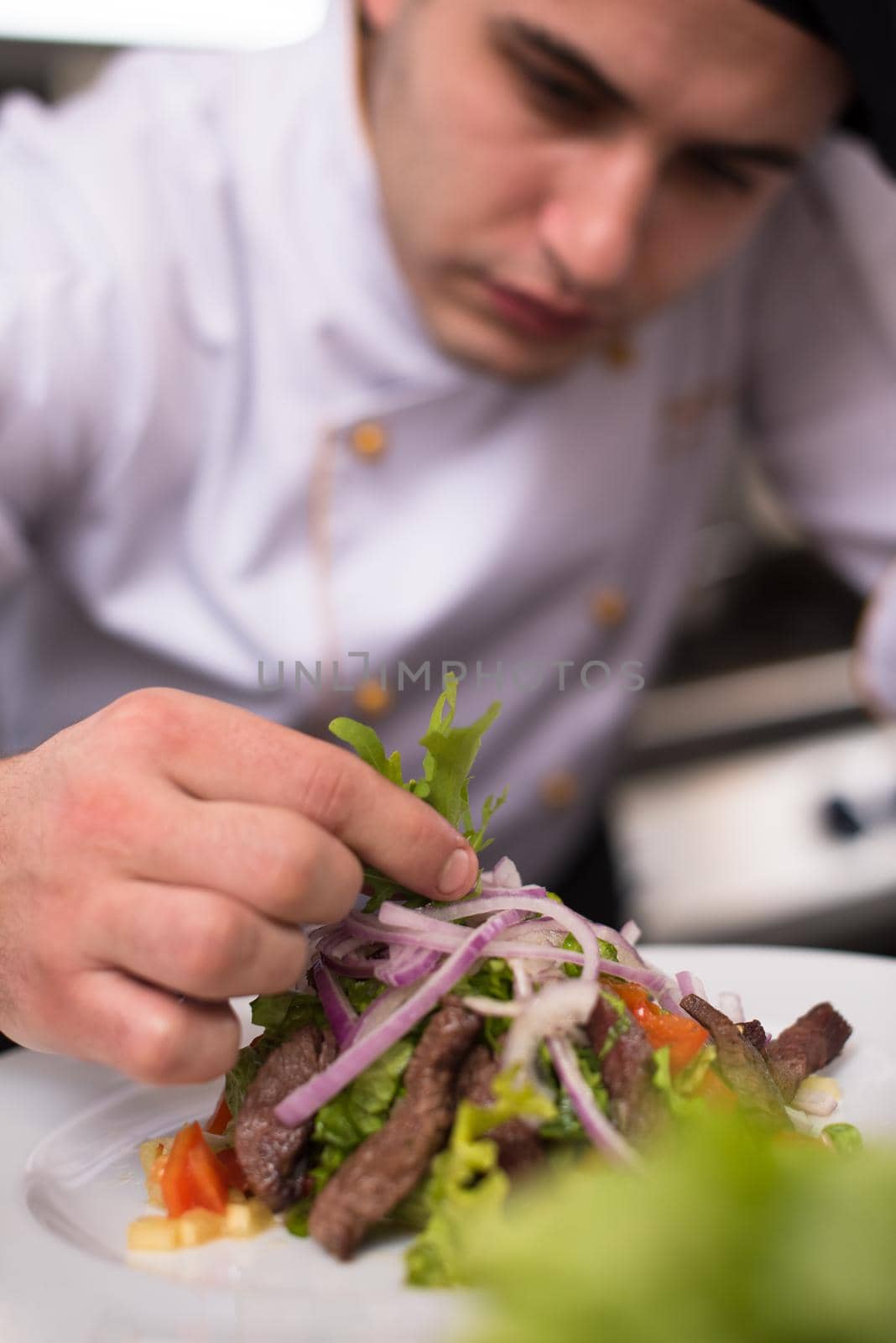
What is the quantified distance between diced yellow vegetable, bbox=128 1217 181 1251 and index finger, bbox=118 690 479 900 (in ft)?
0.76

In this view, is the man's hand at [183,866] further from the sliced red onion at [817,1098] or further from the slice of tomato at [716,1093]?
the sliced red onion at [817,1098]

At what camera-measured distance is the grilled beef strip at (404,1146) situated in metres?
0.70

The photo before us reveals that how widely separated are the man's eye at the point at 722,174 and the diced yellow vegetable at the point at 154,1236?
44.1 inches

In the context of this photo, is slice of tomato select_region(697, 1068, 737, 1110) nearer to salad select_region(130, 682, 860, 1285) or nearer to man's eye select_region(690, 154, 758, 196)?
salad select_region(130, 682, 860, 1285)

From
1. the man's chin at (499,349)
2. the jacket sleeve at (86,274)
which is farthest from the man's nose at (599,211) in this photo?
the jacket sleeve at (86,274)

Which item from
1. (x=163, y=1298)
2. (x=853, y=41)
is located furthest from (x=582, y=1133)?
(x=853, y=41)

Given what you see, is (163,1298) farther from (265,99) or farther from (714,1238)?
(265,99)

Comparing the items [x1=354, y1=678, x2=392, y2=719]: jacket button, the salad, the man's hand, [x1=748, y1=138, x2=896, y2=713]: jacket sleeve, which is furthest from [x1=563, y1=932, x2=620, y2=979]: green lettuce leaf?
[x1=748, y1=138, x2=896, y2=713]: jacket sleeve

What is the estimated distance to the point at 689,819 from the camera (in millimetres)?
2850

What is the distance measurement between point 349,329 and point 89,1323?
118 cm

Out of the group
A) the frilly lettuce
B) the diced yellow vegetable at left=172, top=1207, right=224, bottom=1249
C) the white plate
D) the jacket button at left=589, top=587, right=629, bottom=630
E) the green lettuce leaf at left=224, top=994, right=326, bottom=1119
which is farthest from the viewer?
the jacket button at left=589, top=587, right=629, bottom=630

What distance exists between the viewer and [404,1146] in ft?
2.36

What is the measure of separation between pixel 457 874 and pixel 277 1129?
18cm

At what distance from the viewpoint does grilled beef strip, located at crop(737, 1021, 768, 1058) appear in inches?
34.1
